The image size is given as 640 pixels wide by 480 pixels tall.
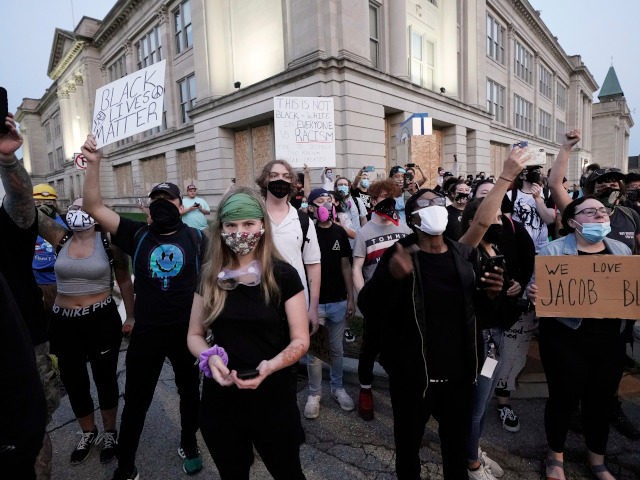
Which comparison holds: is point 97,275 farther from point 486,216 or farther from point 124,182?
point 124,182

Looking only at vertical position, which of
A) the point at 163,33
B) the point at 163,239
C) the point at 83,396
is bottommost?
the point at 83,396

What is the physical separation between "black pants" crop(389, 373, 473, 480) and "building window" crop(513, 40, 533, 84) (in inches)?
1256

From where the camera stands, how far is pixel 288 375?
6.36 feet

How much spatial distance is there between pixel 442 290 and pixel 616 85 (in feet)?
253

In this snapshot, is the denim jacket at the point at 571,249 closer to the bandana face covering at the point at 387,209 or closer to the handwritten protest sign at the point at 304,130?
the bandana face covering at the point at 387,209

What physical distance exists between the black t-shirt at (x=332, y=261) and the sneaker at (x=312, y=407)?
0.91m

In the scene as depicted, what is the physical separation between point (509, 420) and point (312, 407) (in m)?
1.70

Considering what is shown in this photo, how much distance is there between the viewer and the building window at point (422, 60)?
17.6 metres

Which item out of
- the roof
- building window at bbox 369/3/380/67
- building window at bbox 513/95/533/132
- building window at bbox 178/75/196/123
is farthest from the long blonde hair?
the roof

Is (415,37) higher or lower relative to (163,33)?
lower

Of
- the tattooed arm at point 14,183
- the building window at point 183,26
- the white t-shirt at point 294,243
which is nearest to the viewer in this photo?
the tattooed arm at point 14,183

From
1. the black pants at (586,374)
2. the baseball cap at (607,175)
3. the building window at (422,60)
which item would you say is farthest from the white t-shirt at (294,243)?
the building window at (422,60)

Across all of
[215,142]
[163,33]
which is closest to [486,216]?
[215,142]

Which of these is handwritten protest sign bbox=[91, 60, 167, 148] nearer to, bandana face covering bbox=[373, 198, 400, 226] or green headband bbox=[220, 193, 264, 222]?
green headband bbox=[220, 193, 264, 222]
